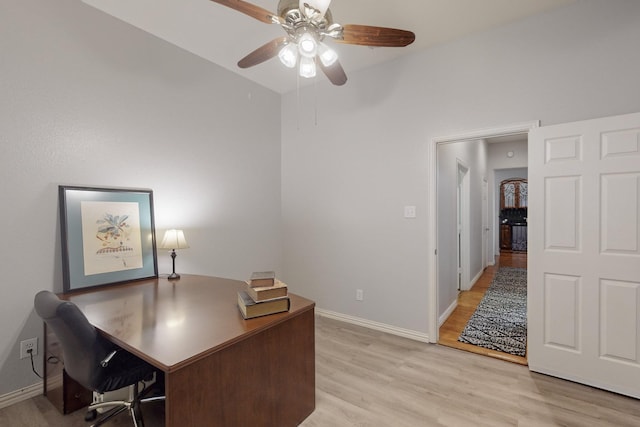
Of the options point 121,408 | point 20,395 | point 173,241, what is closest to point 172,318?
point 121,408

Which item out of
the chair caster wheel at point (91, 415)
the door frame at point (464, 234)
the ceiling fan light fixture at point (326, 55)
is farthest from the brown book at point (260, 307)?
the door frame at point (464, 234)

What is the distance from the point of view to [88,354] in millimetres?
1390

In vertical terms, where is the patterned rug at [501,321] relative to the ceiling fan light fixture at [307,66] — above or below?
below

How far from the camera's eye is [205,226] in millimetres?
3107

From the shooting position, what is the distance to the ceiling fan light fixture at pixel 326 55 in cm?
182

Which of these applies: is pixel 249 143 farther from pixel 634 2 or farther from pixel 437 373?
pixel 634 2

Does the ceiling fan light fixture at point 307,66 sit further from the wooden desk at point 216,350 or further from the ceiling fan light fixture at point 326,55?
the wooden desk at point 216,350

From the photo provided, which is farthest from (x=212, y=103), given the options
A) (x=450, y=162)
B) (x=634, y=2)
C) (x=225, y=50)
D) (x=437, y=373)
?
(x=634, y=2)

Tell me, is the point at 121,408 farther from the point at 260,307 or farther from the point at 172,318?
the point at 260,307

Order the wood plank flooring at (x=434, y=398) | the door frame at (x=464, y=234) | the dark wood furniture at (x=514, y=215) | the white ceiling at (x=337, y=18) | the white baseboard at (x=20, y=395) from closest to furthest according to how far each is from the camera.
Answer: the wood plank flooring at (x=434, y=398), the white baseboard at (x=20, y=395), the white ceiling at (x=337, y=18), the door frame at (x=464, y=234), the dark wood furniture at (x=514, y=215)

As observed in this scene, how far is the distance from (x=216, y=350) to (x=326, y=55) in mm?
1779

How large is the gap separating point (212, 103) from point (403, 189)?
7.39ft

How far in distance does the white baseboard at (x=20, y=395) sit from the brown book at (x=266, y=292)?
1803 mm

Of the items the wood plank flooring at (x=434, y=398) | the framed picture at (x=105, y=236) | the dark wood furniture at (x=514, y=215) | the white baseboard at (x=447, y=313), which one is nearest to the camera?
the wood plank flooring at (x=434, y=398)
